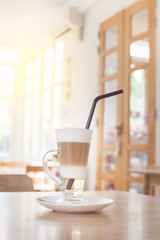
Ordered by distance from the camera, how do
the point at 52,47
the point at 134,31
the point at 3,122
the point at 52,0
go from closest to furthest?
the point at 134,31 < the point at 52,0 < the point at 52,47 < the point at 3,122

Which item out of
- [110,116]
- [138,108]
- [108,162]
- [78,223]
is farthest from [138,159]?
[78,223]

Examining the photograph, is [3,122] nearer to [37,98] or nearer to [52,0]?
[37,98]

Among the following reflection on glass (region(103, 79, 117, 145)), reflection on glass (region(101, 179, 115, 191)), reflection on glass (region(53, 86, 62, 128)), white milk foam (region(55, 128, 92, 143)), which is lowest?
reflection on glass (region(101, 179, 115, 191))

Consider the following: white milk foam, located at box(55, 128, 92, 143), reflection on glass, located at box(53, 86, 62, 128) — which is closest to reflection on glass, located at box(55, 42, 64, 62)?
reflection on glass, located at box(53, 86, 62, 128)

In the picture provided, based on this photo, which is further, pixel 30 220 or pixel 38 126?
pixel 38 126

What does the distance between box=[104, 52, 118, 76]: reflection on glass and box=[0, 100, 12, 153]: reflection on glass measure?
5.16 meters

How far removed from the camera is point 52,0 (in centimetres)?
596

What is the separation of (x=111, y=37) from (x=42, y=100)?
3524mm

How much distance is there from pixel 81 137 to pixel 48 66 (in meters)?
7.25

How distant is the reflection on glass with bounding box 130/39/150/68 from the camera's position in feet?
13.2

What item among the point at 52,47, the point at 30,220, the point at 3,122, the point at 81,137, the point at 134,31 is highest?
the point at 52,47

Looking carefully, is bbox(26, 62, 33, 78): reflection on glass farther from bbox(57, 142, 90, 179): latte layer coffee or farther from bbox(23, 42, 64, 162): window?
bbox(57, 142, 90, 179): latte layer coffee

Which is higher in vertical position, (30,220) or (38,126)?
(38,126)

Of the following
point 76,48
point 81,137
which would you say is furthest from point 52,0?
point 81,137
